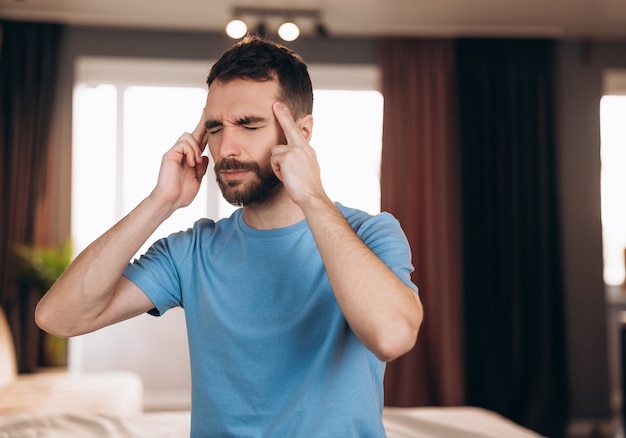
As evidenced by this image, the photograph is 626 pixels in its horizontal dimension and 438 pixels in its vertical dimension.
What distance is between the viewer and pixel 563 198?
5.54 meters

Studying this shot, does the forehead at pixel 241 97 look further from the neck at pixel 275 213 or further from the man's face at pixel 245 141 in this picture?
the neck at pixel 275 213

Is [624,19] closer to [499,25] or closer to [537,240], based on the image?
[499,25]

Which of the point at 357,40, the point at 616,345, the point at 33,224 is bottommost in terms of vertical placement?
the point at 616,345

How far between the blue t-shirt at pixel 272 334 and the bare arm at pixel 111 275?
0.06 meters

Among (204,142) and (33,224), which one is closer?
(204,142)

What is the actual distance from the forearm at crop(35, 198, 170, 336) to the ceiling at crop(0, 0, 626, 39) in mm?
3552

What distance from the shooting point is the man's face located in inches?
57.3

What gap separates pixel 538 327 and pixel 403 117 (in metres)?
1.82

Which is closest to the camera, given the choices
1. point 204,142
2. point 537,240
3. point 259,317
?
point 259,317

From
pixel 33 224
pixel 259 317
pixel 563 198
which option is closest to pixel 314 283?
pixel 259 317

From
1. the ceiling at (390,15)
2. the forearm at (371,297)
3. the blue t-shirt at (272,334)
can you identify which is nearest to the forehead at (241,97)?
the blue t-shirt at (272,334)

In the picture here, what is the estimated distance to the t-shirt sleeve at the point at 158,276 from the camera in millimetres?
1511

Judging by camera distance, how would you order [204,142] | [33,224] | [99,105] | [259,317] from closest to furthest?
[259,317] → [204,142] → [33,224] → [99,105]

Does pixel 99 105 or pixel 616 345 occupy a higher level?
pixel 99 105
